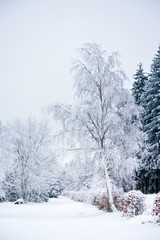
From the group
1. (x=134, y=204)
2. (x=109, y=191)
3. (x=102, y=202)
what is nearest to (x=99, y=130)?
(x=109, y=191)

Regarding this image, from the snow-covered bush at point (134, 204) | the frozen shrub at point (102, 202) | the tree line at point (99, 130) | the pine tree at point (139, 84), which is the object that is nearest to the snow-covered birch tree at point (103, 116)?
the tree line at point (99, 130)

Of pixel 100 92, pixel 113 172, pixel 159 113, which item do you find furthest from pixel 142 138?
pixel 159 113

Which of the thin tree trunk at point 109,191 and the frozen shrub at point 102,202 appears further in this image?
the frozen shrub at point 102,202

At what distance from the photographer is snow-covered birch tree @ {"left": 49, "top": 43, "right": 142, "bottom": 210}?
28.3ft

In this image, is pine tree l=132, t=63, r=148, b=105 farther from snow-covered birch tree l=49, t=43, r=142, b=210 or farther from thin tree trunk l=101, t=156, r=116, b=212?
thin tree trunk l=101, t=156, r=116, b=212

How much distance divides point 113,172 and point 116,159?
172 centimetres

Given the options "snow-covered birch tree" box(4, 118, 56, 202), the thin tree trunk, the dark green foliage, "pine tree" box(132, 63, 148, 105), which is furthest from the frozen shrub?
"pine tree" box(132, 63, 148, 105)

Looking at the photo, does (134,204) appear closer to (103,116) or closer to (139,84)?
(103,116)

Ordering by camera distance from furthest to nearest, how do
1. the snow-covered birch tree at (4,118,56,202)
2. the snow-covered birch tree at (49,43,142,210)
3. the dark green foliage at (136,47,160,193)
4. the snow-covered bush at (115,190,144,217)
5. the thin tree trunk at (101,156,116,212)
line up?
the snow-covered birch tree at (4,118,56,202) < the dark green foliage at (136,47,160,193) < the snow-covered birch tree at (49,43,142,210) < the thin tree trunk at (101,156,116,212) < the snow-covered bush at (115,190,144,217)

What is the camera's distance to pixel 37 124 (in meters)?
22.0

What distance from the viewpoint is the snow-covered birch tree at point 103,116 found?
28.3 ft

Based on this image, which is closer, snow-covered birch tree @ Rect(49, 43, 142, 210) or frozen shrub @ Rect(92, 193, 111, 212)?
snow-covered birch tree @ Rect(49, 43, 142, 210)

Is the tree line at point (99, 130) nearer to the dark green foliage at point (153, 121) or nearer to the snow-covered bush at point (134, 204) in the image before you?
the snow-covered bush at point (134, 204)

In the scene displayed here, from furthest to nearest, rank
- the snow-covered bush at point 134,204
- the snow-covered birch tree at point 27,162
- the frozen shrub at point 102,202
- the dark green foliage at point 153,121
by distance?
the snow-covered birch tree at point 27,162 < the dark green foliage at point 153,121 < the frozen shrub at point 102,202 < the snow-covered bush at point 134,204
